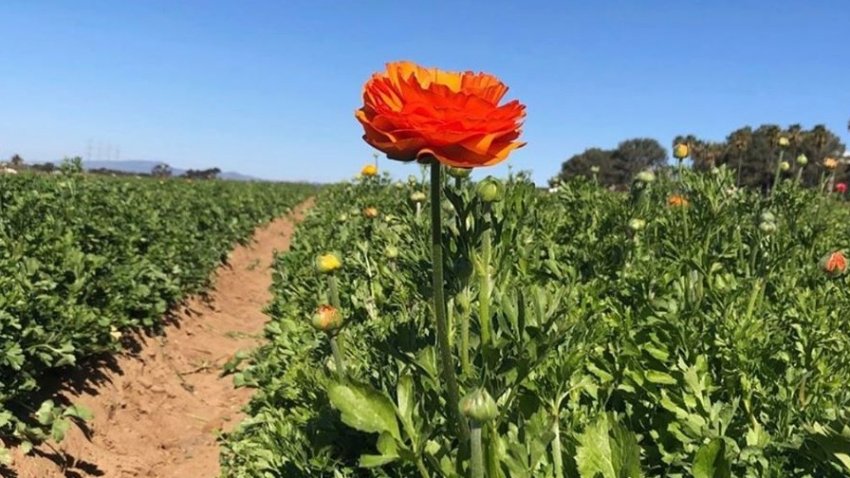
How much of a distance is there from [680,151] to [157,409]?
357cm

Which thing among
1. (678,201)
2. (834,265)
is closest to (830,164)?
(678,201)

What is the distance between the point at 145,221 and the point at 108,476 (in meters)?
4.09

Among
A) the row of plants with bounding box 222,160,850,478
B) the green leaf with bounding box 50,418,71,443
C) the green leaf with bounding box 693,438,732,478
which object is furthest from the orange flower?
the green leaf with bounding box 50,418,71,443

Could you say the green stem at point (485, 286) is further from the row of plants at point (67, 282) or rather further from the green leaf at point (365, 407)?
the row of plants at point (67, 282)

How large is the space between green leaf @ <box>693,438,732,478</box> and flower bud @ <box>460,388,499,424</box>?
46 centimetres

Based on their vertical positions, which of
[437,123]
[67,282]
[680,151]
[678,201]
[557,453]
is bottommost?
[67,282]

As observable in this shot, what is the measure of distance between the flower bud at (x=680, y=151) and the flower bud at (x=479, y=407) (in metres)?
3.02

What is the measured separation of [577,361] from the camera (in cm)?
181

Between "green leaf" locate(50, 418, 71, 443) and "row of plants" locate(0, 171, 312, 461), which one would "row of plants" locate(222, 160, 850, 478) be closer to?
"green leaf" locate(50, 418, 71, 443)

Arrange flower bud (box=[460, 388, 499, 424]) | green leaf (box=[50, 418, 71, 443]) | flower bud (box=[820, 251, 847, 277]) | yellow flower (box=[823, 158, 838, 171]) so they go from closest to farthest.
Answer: flower bud (box=[460, 388, 499, 424]) < flower bud (box=[820, 251, 847, 277]) < green leaf (box=[50, 418, 71, 443]) < yellow flower (box=[823, 158, 838, 171])

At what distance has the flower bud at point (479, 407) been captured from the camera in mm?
1334

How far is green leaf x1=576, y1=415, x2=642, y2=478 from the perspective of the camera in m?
1.50

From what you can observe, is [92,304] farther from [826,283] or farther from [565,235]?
[826,283]

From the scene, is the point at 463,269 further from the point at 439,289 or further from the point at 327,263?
the point at 327,263
